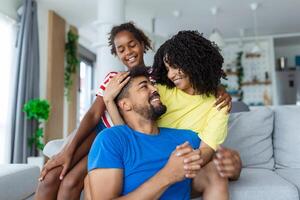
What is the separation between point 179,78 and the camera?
47.8 inches

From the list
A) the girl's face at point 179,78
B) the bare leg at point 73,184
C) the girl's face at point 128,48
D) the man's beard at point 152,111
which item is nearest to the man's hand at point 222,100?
the girl's face at point 179,78

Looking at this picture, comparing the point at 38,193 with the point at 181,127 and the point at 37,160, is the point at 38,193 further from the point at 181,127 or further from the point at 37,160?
the point at 37,160

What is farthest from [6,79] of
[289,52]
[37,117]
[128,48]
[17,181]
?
[289,52]

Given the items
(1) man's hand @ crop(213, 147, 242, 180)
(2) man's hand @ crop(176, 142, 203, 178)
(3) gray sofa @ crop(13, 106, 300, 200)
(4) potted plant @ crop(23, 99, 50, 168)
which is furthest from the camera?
(4) potted plant @ crop(23, 99, 50, 168)

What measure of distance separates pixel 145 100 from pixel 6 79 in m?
2.81

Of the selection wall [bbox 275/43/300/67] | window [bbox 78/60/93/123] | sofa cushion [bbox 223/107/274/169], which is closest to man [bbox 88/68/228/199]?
sofa cushion [bbox 223/107/274/169]

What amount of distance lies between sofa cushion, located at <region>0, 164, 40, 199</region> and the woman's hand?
712 mm

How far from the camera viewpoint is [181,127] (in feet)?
3.96

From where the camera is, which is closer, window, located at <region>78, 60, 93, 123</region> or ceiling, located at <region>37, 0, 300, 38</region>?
ceiling, located at <region>37, 0, 300, 38</region>

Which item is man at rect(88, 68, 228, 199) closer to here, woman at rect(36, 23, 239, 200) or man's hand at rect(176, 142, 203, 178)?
man's hand at rect(176, 142, 203, 178)

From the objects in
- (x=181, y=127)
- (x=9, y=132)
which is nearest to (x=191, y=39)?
(x=181, y=127)

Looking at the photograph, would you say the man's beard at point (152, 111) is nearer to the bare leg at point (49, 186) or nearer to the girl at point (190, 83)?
the girl at point (190, 83)

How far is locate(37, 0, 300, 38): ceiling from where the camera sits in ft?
12.9

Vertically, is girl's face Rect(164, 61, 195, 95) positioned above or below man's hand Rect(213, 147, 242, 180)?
above
